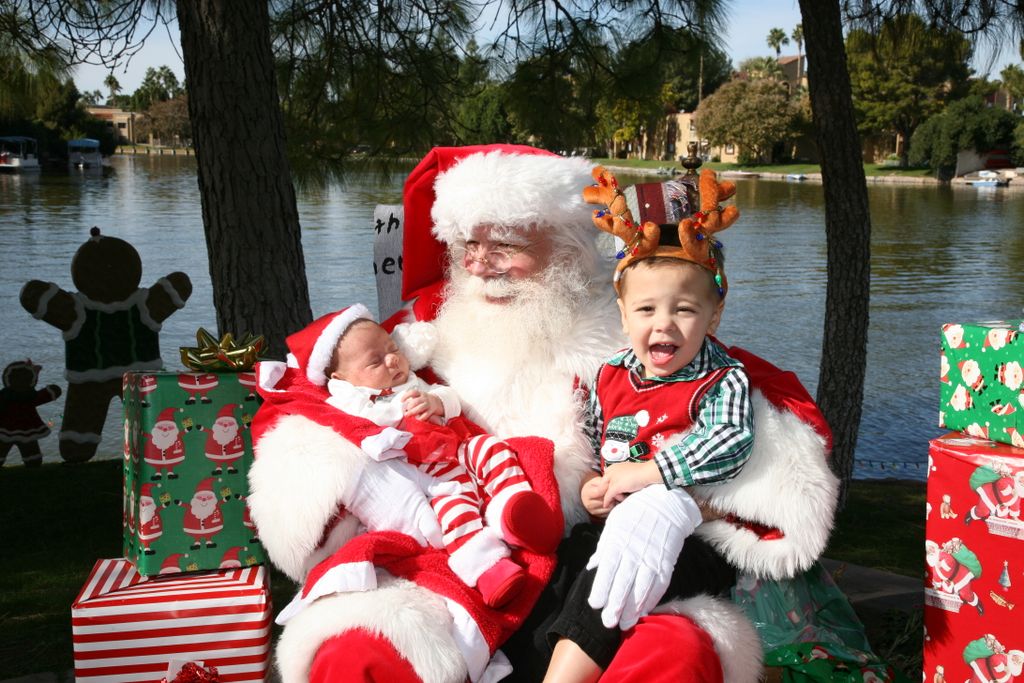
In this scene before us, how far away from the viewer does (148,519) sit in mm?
2525

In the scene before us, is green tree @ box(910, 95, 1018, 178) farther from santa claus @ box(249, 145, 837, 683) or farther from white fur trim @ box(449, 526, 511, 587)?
white fur trim @ box(449, 526, 511, 587)

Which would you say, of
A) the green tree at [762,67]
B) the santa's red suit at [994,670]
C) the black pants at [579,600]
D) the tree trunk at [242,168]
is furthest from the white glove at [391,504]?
the green tree at [762,67]

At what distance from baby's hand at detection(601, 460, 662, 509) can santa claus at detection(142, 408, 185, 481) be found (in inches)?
45.5

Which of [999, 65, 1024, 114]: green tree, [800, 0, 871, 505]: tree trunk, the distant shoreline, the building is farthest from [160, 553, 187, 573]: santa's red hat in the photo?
the building

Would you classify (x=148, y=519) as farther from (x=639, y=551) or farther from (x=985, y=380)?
(x=985, y=380)

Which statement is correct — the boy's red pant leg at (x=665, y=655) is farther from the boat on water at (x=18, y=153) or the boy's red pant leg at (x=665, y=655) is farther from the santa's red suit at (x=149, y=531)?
the boat on water at (x=18, y=153)

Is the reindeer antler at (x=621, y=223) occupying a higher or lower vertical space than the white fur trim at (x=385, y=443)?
higher

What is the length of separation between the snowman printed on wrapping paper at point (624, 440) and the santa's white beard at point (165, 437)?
3.77 feet

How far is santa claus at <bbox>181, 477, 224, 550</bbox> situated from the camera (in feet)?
8.39

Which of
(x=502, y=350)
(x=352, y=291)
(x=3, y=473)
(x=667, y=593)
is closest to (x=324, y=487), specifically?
(x=502, y=350)

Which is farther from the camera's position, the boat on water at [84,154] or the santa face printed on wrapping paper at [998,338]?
the boat on water at [84,154]

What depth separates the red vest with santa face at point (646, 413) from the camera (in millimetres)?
2260

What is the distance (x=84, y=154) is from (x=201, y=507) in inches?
1971

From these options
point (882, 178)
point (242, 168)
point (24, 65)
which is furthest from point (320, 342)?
point (882, 178)
